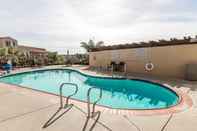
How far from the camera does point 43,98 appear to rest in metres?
5.75

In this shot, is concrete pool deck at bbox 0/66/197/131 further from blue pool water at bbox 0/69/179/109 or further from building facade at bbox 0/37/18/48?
building facade at bbox 0/37/18/48

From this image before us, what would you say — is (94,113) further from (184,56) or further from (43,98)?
(184,56)

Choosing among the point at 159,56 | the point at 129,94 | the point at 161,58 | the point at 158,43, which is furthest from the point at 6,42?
the point at 129,94

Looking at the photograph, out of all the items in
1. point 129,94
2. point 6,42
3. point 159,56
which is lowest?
point 129,94

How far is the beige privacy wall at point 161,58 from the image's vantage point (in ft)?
35.8

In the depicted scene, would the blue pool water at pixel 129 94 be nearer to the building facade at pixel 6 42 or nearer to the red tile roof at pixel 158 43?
the red tile roof at pixel 158 43

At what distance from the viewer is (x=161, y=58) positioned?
12281mm

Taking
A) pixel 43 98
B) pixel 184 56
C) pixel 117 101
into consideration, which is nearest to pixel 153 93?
pixel 117 101

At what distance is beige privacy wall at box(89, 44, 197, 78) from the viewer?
430 inches

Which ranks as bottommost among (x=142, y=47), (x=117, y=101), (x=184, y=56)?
(x=117, y=101)

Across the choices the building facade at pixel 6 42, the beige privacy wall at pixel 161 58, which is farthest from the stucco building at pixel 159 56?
the building facade at pixel 6 42

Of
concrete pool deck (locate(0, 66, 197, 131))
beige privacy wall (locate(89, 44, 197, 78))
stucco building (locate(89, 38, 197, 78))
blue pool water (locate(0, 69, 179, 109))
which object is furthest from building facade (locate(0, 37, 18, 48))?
concrete pool deck (locate(0, 66, 197, 131))

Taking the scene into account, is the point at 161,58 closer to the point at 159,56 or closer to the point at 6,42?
the point at 159,56

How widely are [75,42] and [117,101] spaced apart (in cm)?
2133
